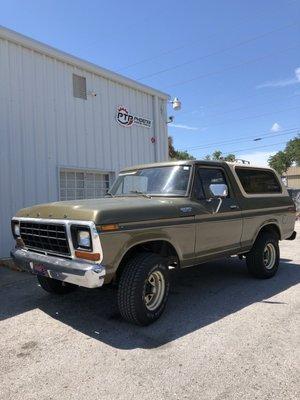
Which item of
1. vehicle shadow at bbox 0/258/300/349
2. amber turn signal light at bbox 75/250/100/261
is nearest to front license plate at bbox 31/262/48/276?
amber turn signal light at bbox 75/250/100/261

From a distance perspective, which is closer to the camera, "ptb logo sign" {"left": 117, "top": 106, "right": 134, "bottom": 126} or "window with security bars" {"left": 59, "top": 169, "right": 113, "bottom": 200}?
"window with security bars" {"left": 59, "top": 169, "right": 113, "bottom": 200}

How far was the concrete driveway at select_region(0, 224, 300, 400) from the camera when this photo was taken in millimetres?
3367

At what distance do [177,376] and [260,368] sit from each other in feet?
2.51

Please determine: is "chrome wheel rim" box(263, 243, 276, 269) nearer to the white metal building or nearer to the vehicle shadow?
the vehicle shadow

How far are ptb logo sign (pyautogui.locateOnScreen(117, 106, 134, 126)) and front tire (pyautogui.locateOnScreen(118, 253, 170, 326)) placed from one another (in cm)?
762

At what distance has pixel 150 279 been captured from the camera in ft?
16.1

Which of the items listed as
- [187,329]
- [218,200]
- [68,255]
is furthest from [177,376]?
[218,200]

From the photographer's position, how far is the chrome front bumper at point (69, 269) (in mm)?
4312

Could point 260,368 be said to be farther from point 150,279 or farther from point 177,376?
point 150,279

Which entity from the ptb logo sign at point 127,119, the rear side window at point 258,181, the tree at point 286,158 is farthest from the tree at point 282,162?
the rear side window at point 258,181

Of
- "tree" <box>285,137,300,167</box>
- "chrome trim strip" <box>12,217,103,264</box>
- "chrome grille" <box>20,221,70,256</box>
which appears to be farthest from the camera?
"tree" <box>285,137,300,167</box>

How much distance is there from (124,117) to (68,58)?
2.54 m

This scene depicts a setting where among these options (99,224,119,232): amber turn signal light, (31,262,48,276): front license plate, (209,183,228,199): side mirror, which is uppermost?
(209,183,228,199): side mirror

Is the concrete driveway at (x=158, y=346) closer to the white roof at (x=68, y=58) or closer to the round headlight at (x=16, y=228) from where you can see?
the round headlight at (x=16, y=228)
